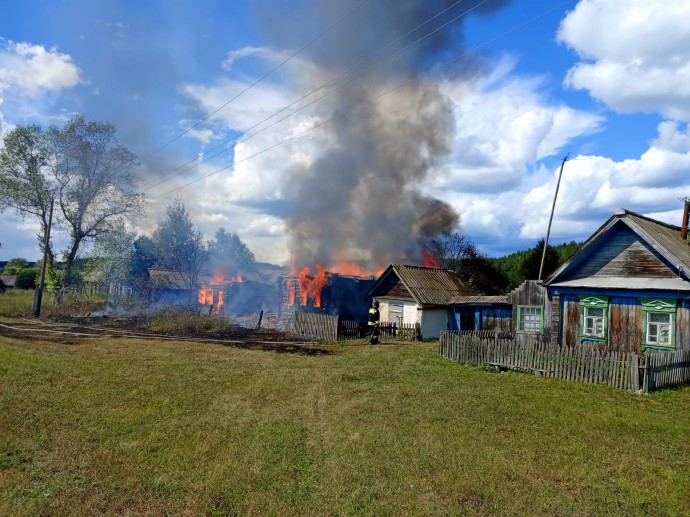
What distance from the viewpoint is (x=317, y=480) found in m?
6.82

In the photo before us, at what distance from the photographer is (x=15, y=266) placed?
83562mm

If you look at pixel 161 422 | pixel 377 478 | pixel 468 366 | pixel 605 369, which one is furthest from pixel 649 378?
pixel 161 422

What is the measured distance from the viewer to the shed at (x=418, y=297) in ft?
91.2

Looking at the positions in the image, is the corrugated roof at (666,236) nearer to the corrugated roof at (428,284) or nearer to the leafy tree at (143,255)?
the corrugated roof at (428,284)

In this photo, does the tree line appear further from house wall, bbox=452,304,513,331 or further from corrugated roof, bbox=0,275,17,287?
corrugated roof, bbox=0,275,17,287

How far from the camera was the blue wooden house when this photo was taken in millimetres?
15727

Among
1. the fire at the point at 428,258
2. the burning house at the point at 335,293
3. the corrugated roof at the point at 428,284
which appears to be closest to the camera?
the corrugated roof at the point at 428,284

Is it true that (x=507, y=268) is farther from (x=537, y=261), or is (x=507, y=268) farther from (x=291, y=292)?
(x=291, y=292)

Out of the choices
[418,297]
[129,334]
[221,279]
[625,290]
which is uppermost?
[625,290]

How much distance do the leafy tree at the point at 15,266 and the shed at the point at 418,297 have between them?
7499cm

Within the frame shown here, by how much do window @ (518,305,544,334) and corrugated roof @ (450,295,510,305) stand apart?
1.96 metres

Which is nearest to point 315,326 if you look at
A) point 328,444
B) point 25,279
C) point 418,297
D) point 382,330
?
point 382,330

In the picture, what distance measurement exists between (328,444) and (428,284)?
21.8m

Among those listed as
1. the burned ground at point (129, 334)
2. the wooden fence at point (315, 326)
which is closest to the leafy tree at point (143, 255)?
the burned ground at point (129, 334)
